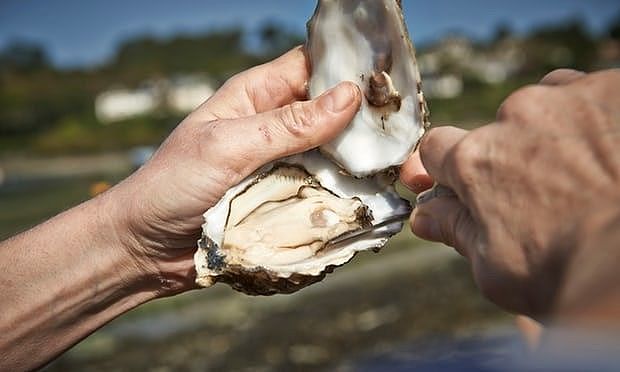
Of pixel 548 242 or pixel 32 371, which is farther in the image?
pixel 32 371

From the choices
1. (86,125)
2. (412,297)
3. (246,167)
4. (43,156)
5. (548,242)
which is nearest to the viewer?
(548,242)

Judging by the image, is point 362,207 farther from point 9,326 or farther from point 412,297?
point 412,297

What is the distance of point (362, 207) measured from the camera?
8.15 feet

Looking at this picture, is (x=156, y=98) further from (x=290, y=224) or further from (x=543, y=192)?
(x=543, y=192)

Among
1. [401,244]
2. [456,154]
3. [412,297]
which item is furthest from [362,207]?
[401,244]

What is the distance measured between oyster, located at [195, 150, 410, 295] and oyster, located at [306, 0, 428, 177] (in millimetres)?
90

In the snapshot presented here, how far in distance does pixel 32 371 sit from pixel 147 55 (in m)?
92.6

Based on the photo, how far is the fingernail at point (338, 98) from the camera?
2.37 metres

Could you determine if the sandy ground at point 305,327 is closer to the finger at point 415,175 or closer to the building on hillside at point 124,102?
the finger at point 415,175

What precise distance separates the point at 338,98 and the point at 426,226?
0.63 meters

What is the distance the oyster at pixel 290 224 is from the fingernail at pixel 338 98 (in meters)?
0.24

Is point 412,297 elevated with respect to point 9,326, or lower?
lower

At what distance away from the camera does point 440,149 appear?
180 centimetres

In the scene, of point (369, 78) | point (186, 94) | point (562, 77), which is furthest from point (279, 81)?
Answer: point (186, 94)
